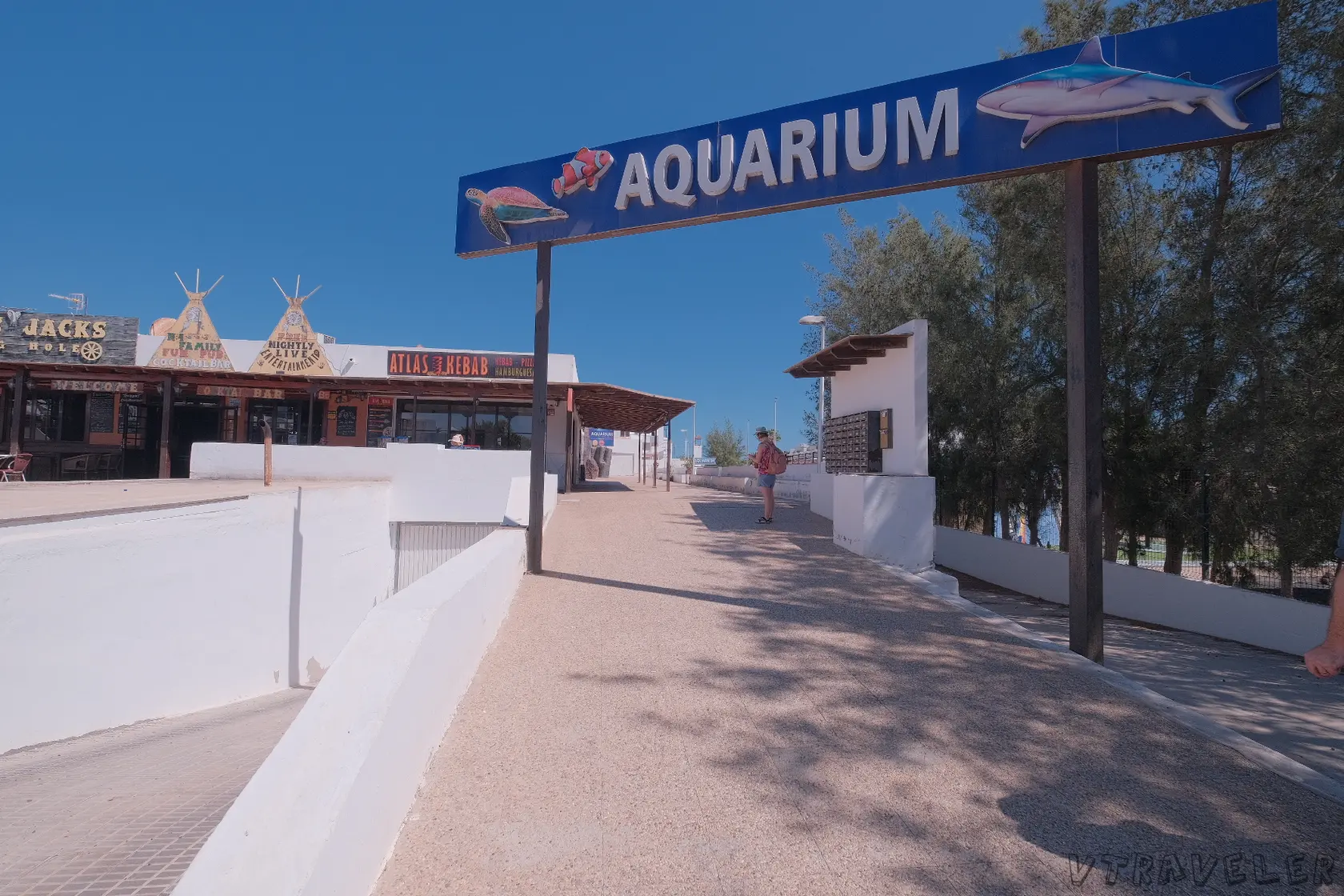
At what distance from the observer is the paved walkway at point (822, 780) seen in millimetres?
2512

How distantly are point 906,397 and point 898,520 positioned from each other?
184 cm

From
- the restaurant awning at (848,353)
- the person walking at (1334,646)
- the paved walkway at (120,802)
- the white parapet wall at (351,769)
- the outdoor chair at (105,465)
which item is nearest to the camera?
the white parapet wall at (351,769)

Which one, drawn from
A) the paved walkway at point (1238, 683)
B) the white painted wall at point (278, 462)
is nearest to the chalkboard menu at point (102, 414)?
the white painted wall at point (278, 462)

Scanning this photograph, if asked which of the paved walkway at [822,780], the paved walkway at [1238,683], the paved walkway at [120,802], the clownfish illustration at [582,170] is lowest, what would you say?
the paved walkway at [120,802]

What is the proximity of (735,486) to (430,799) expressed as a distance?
2342 cm

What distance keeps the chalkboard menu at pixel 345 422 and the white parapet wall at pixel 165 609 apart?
11252mm

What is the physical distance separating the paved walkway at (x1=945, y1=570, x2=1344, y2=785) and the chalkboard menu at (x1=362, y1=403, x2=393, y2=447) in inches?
691

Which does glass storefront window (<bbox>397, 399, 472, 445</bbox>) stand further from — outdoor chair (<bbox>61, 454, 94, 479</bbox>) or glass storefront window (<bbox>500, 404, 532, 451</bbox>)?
outdoor chair (<bbox>61, 454, 94, 479</bbox>)

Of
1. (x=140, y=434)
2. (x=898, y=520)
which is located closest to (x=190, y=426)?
(x=140, y=434)

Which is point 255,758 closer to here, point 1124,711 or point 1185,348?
point 1124,711

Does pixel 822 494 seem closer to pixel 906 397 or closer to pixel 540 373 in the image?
pixel 906 397

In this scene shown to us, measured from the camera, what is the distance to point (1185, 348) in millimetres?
9672

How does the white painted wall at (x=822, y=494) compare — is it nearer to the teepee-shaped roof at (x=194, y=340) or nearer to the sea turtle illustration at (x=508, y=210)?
the sea turtle illustration at (x=508, y=210)

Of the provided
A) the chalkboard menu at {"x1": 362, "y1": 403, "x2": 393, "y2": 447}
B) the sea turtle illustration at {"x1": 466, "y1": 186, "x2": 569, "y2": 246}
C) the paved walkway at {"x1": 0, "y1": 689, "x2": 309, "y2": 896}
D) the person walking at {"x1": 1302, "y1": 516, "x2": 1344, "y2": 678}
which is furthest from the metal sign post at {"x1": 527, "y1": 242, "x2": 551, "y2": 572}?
the chalkboard menu at {"x1": 362, "y1": 403, "x2": 393, "y2": 447}
